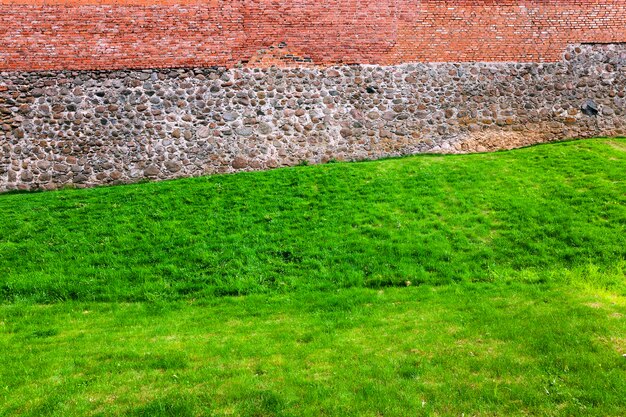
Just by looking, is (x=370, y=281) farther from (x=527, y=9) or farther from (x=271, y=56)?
(x=527, y=9)

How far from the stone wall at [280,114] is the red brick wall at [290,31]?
36 centimetres

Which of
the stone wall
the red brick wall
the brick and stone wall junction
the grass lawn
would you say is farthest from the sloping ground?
the red brick wall

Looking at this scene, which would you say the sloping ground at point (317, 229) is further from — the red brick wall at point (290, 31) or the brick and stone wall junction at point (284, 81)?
the red brick wall at point (290, 31)

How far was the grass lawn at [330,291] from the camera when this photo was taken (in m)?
4.32

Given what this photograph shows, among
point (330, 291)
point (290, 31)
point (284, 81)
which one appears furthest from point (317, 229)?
point (290, 31)

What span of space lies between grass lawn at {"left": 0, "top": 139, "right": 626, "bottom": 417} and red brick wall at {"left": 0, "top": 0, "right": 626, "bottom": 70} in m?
3.20

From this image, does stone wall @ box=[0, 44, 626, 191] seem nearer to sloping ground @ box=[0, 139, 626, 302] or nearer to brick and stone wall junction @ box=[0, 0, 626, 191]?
brick and stone wall junction @ box=[0, 0, 626, 191]

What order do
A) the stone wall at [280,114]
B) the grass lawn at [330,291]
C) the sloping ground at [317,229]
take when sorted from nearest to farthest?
the grass lawn at [330,291] → the sloping ground at [317,229] → the stone wall at [280,114]

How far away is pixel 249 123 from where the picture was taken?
40.3 ft

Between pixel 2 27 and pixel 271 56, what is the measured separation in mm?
6532

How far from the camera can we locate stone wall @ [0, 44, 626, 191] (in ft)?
38.8

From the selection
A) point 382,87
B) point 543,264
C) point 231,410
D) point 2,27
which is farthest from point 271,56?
point 231,410

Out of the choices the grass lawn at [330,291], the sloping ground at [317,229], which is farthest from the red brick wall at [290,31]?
the sloping ground at [317,229]

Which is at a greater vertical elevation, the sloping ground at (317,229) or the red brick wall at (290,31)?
the red brick wall at (290,31)
